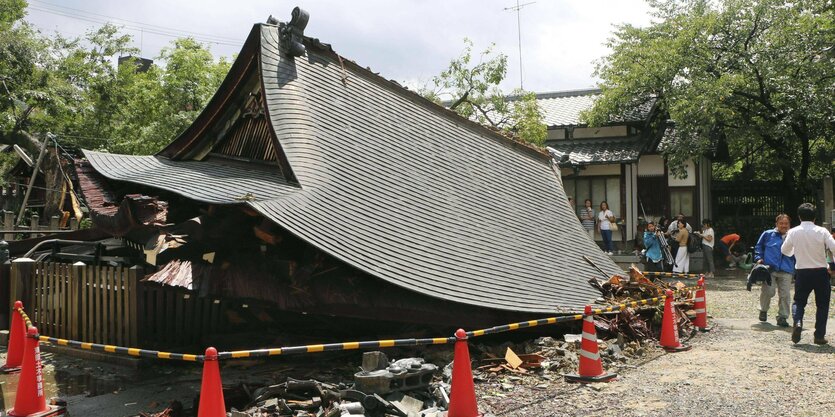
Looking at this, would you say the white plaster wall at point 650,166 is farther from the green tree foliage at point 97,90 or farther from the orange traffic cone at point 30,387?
the orange traffic cone at point 30,387

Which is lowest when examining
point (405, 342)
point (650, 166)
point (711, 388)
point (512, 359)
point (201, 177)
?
point (711, 388)

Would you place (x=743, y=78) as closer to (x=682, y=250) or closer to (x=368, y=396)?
(x=682, y=250)

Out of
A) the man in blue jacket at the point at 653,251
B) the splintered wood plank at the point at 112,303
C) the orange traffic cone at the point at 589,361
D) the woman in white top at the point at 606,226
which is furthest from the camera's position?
the woman in white top at the point at 606,226

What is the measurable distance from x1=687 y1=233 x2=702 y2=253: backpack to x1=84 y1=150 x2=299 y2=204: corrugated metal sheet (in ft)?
38.3

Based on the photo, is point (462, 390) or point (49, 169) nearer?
point (462, 390)

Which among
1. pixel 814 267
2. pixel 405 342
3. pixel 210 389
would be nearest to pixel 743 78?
pixel 814 267

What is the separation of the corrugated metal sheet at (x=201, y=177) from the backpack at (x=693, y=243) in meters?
11.7

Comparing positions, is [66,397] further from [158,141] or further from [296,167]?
[158,141]

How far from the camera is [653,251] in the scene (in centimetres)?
1638

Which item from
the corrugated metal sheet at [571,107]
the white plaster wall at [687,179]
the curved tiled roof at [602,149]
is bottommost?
the white plaster wall at [687,179]

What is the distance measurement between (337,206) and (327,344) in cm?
161

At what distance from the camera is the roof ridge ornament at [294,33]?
9.07m

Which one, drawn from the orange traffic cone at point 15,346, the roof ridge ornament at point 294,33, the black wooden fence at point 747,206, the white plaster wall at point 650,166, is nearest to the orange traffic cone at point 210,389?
the orange traffic cone at point 15,346

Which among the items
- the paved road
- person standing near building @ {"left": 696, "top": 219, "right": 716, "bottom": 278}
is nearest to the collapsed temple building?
the paved road
